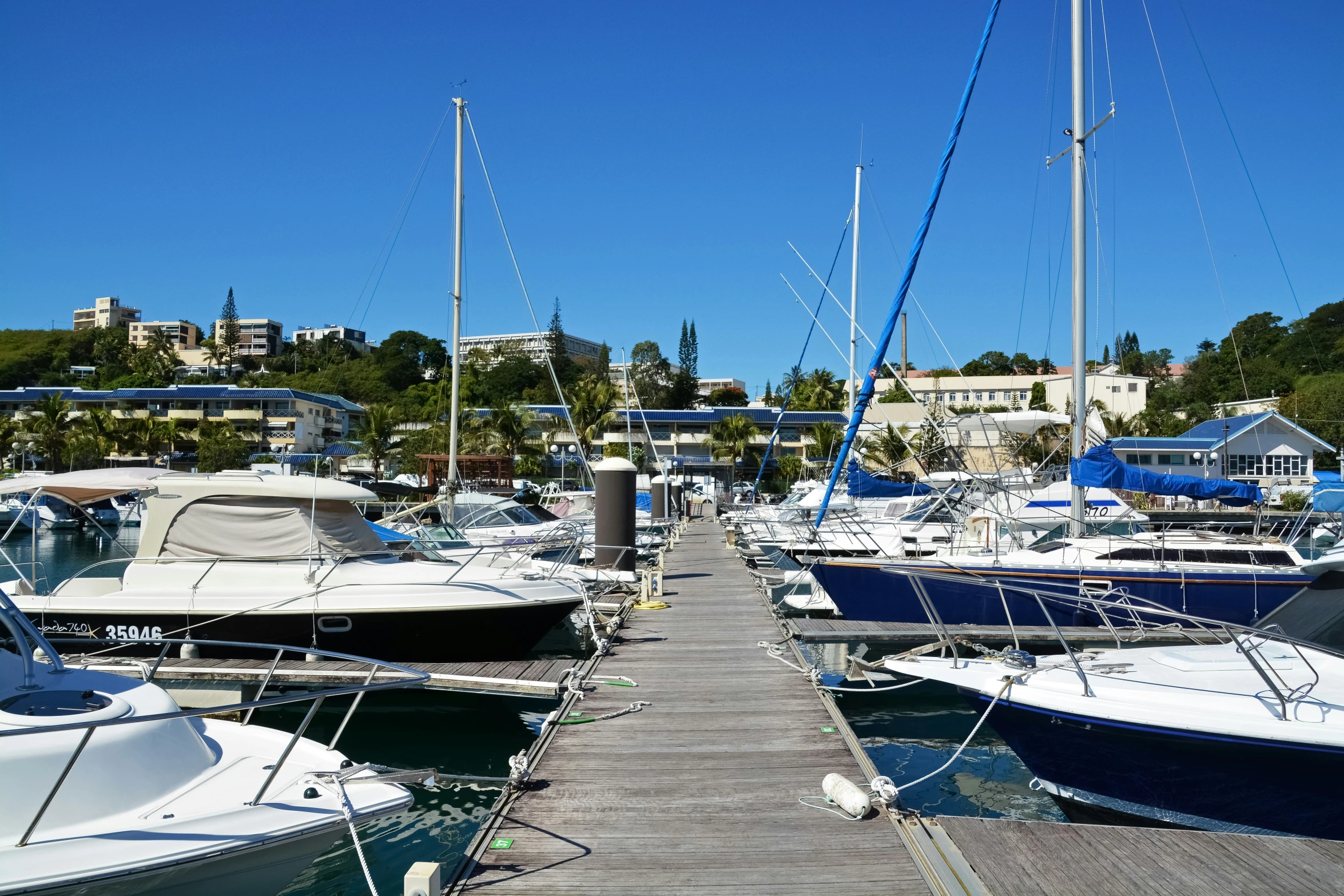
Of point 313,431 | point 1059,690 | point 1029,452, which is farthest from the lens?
point 313,431

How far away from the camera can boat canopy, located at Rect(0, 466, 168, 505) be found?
10383 mm

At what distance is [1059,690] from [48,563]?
110ft

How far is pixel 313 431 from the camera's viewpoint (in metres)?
76.4

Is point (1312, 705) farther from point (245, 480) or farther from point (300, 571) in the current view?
point (245, 480)

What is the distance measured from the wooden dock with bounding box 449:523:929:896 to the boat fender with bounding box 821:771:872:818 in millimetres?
92

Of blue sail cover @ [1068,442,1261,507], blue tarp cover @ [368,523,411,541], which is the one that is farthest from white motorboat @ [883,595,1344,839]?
blue tarp cover @ [368,523,411,541]

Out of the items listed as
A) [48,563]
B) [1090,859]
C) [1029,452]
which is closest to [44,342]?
[48,563]

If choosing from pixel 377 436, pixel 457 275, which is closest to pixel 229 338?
pixel 377 436

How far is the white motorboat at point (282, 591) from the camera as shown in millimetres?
10938

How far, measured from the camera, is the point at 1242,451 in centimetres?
5144

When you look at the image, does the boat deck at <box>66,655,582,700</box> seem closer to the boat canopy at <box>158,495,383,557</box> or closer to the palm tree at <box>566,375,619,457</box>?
the boat canopy at <box>158,495,383,557</box>

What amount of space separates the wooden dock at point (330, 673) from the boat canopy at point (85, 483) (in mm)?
1921

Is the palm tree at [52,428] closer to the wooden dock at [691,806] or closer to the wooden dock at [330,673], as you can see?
the wooden dock at [330,673]

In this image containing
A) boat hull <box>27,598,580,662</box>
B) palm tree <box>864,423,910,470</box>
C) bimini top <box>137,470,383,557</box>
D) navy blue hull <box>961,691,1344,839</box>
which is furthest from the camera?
palm tree <box>864,423,910,470</box>
